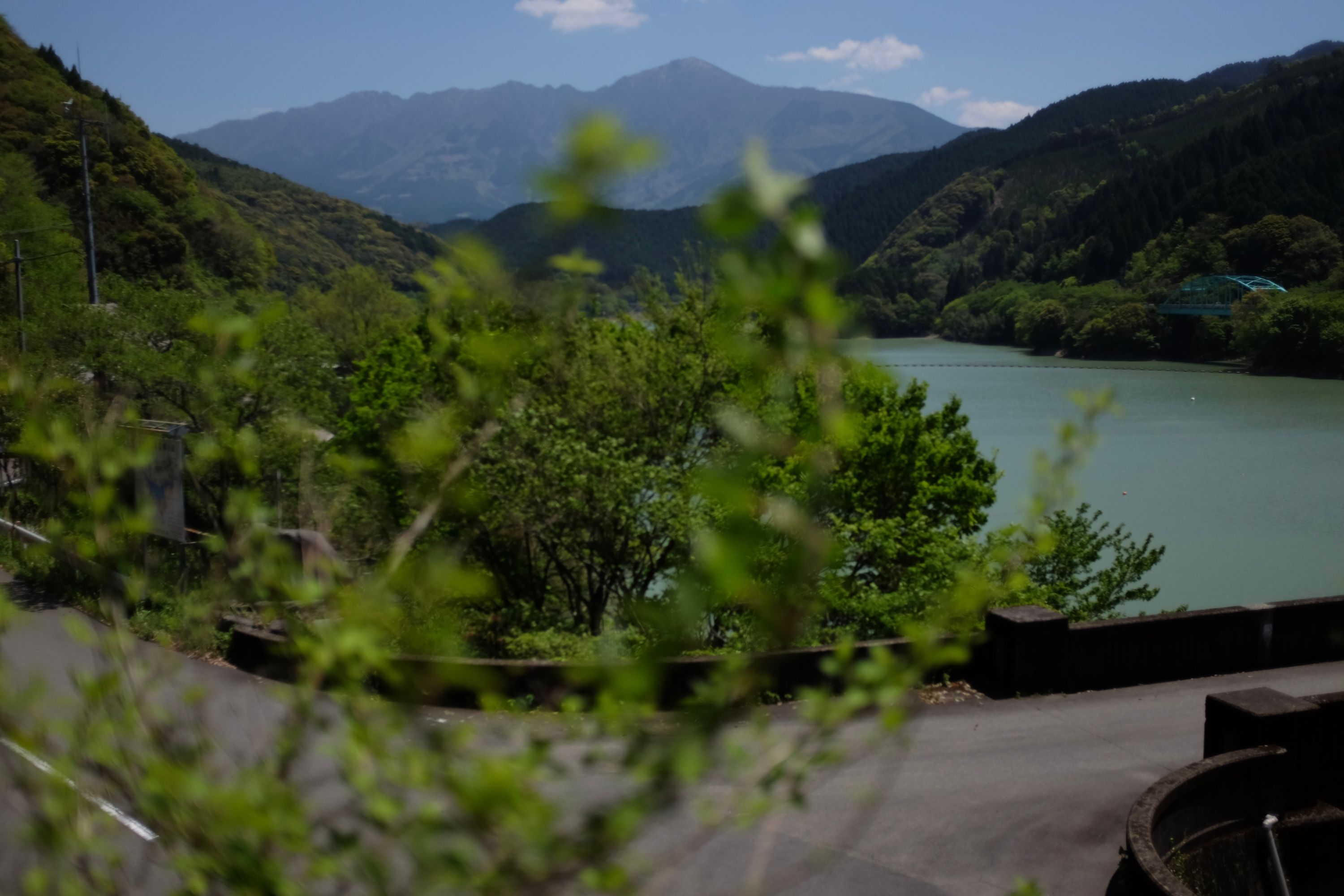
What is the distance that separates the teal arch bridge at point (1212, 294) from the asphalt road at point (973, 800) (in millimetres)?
58204

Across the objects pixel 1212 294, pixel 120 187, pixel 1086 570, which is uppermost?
pixel 120 187

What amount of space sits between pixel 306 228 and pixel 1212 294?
191ft

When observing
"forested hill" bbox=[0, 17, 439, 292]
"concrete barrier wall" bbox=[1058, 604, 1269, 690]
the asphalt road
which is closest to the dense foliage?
"forested hill" bbox=[0, 17, 439, 292]

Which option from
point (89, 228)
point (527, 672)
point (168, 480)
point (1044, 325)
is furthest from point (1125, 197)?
point (168, 480)

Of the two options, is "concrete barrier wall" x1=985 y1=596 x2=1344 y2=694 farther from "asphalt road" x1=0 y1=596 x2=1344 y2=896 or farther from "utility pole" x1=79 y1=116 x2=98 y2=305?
"utility pole" x1=79 y1=116 x2=98 y2=305

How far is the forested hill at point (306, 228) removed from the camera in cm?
6356

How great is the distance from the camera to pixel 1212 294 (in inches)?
2509

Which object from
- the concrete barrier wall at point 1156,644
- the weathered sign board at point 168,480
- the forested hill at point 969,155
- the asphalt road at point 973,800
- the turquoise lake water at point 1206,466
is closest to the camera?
the asphalt road at point 973,800

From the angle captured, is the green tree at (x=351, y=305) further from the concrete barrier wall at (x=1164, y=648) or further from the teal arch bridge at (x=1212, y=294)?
the teal arch bridge at (x=1212, y=294)

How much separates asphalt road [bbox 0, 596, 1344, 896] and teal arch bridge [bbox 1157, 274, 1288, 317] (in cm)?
5820

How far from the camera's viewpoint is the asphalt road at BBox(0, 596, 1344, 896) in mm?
5621

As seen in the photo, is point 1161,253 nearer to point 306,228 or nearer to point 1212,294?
point 1212,294

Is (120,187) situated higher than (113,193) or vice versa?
(120,187)

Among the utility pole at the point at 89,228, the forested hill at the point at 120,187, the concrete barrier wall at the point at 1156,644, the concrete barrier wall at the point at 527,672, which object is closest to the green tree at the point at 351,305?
the forested hill at the point at 120,187
